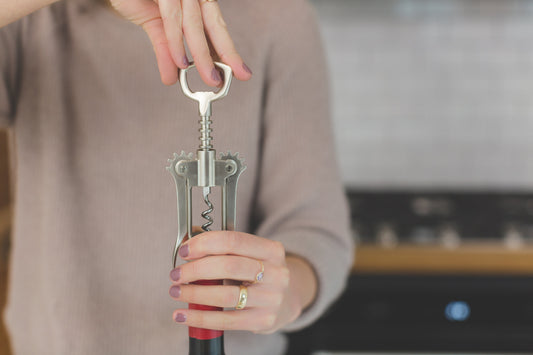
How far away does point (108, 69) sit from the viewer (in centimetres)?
40

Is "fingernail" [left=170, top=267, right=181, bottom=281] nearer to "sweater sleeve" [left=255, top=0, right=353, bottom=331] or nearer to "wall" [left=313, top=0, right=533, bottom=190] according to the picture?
"sweater sleeve" [left=255, top=0, right=353, bottom=331]

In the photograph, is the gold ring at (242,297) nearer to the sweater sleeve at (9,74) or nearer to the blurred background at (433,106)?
the sweater sleeve at (9,74)

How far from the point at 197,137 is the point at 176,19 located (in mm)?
63

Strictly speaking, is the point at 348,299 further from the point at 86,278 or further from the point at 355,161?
the point at 86,278

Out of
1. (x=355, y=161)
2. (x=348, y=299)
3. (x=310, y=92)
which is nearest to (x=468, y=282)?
(x=348, y=299)

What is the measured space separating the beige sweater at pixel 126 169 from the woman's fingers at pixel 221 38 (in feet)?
0.08

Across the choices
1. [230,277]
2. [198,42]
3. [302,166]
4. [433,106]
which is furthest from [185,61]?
[433,106]

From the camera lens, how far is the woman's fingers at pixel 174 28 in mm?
272

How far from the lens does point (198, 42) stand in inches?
10.7

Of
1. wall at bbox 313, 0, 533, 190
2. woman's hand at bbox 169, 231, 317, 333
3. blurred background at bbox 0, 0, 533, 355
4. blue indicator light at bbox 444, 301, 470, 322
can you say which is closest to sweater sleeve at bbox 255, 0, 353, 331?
woman's hand at bbox 169, 231, 317, 333

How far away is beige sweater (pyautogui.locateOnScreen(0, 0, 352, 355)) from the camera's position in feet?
1.14

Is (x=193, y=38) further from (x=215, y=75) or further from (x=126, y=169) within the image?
(x=126, y=169)

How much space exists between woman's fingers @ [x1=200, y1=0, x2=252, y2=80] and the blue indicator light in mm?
933

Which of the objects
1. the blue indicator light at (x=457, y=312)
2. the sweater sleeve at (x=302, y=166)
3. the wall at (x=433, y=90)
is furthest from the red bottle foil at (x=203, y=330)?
the wall at (x=433, y=90)
